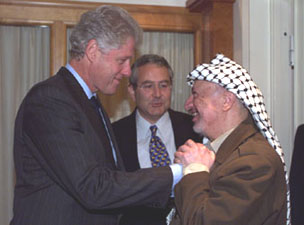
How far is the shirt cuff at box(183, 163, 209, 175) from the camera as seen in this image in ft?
5.98

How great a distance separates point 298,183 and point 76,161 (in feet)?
Answer: 3.77

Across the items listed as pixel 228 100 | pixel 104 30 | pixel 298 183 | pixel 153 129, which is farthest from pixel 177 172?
pixel 153 129

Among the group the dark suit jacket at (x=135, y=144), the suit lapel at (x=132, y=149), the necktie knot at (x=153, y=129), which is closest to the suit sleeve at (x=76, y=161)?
the dark suit jacket at (x=135, y=144)

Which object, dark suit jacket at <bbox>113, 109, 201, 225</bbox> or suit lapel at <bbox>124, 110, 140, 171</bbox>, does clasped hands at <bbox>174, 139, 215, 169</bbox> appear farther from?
suit lapel at <bbox>124, 110, 140, 171</bbox>

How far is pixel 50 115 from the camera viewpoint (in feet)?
5.80

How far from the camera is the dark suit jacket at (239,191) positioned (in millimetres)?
1614

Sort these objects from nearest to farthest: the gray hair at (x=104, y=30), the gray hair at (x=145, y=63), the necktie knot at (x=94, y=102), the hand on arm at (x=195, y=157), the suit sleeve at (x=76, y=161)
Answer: the suit sleeve at (x=76, y=161)
the hand on arm at (x=195, y=157)
the gray hair at (x=104, y=30)
the necktie knot at (x=94, y=102)
the gray hair at (x=145, y=63)

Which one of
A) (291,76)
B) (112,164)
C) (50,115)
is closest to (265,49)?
(291,76)

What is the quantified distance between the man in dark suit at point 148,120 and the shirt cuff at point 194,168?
0.91 metres

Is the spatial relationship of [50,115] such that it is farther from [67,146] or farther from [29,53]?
[29,53]

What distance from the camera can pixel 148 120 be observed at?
2910 mm

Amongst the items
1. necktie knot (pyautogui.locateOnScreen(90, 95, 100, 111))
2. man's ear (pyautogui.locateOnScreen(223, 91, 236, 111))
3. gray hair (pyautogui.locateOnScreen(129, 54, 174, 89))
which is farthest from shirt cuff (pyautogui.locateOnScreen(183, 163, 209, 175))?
gray hair (pyautogui.locateOnScreen(129, 54, 174, 89))

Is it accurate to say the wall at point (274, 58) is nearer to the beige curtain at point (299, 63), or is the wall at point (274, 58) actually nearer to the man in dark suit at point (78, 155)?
the beige curtain at point (299, 63)

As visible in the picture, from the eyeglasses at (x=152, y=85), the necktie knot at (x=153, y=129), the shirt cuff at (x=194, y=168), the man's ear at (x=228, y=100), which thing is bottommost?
the shirt cuff at (x=194, y=168)
